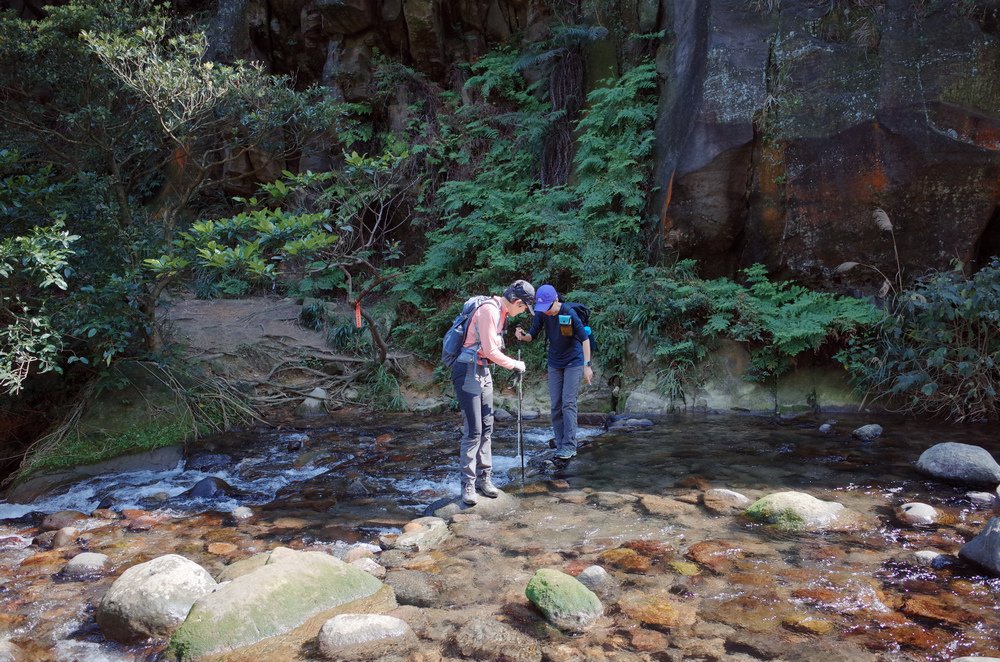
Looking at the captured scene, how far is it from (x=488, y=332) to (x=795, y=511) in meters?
2.88

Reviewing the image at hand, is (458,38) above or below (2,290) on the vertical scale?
above

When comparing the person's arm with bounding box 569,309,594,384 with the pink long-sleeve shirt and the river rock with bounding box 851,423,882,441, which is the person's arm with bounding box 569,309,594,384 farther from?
the river rock with bounding box 851,423,882,441

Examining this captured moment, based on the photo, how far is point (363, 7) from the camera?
16359 mm

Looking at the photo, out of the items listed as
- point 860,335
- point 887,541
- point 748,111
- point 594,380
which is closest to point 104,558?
point 887,541

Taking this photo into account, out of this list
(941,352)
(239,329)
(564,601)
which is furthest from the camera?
(239,329)

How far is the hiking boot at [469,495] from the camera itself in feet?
19.5

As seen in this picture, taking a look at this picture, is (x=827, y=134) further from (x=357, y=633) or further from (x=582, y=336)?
(x=357, y=633)

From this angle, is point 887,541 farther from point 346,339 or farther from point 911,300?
point 346,339

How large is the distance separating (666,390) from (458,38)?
11.2 m

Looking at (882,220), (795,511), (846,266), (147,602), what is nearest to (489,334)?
(795,511)

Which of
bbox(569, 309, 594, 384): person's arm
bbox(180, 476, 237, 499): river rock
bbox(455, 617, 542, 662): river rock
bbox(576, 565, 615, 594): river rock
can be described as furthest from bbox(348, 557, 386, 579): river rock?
bbox(569, 309, 594, 384): person's arm

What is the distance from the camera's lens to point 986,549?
4332mm

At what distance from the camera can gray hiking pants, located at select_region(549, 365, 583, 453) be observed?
7.60m

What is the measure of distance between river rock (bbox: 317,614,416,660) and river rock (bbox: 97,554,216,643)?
100 cm
